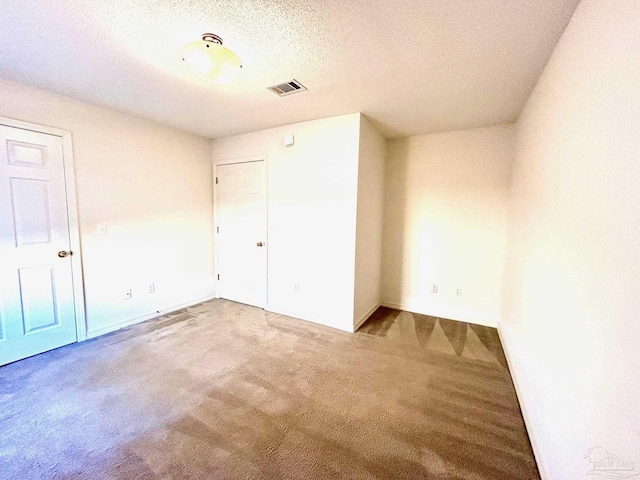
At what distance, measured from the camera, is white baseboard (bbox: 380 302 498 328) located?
10.7ft

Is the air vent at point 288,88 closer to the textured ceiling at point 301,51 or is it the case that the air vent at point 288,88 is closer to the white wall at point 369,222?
the textured ceiling at point 301,51

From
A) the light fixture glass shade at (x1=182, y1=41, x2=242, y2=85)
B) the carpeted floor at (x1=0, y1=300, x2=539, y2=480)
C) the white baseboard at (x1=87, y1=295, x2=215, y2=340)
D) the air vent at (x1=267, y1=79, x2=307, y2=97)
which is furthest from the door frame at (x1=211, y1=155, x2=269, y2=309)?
the light fixture glass shade at (x1=182, y1=41, x2=242, y2=85)

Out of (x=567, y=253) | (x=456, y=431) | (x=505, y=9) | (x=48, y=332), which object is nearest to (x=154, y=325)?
(x=48, y=332)

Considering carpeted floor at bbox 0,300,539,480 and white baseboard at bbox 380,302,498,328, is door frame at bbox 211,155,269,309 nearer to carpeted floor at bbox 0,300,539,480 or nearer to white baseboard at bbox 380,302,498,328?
carpeted floor at bbox 0,300,539,480

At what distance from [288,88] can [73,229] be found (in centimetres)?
252

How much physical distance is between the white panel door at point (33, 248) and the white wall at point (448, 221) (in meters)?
3.73

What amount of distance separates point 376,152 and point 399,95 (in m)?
1.03

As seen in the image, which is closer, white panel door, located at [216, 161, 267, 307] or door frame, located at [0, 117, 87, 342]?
door frame, located at [0, 117, 87, 342]

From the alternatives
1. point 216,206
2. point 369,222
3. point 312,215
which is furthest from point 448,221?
point 216,206

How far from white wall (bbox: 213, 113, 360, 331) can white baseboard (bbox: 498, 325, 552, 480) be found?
1497mm

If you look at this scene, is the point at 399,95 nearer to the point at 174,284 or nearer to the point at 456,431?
the point at 456,431

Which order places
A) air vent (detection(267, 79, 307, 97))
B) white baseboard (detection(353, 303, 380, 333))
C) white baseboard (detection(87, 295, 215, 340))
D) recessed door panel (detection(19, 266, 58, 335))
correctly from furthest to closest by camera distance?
white baseboard (detection(353, 303, 380, 333)) → white baseboard (detection(87, 295, 215, 340)) → recessed door panel (detection(19, 266, 58, 335)) → air vent (detection(267, 79, 307, 97))

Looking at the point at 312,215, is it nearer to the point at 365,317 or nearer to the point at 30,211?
the point at 365,317

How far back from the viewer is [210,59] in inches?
64.6
